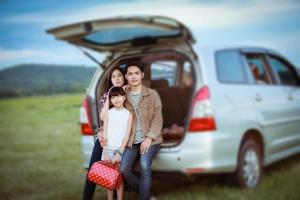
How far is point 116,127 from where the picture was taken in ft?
13.9

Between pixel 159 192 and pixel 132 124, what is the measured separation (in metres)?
1.24

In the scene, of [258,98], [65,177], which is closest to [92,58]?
[258,98]

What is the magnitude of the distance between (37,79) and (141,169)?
7.46m

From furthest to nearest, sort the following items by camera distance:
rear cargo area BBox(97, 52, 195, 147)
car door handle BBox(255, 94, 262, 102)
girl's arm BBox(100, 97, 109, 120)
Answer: rear cargo area BBox(97, 52, 195, 147) → car door handle BBox(255, 94, 262, 102) → girl's arm BBox(100, 97, 109, 120)

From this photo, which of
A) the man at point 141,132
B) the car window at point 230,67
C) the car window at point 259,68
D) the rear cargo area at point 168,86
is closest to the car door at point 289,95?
the car window at point 259,68

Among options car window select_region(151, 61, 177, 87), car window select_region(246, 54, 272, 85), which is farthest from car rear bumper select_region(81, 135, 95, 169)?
car window select_region(246, 54, 272, 85)

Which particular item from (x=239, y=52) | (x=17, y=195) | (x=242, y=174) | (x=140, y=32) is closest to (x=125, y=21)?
(x=140, y=32)

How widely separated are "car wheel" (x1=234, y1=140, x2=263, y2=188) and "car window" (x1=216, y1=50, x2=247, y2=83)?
2.29 ft

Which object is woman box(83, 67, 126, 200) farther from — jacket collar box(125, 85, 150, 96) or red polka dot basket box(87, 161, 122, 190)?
red polka dot basket box(87, 161, 122, 190)

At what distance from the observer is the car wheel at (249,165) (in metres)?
4.61

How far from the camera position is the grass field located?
4762mm

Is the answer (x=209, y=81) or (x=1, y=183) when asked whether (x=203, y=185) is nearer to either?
(x=209, y=81)

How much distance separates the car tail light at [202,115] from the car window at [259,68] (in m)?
1.17

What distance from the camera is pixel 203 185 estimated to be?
5.28 metres
